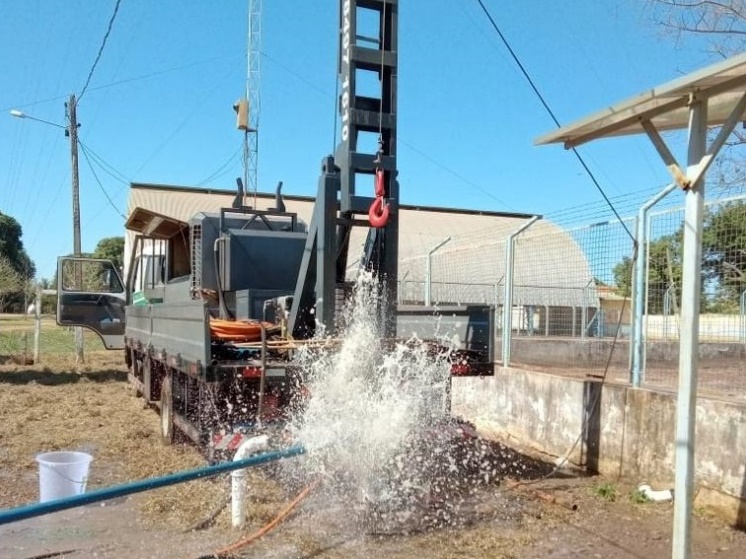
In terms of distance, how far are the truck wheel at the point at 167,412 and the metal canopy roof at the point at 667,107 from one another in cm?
500

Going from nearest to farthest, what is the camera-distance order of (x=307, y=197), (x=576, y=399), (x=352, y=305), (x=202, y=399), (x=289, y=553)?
1. (x=289, y=553)
2. (x=352, y=305)
3. (x=202, y=399)
4. (x=576, y=399)
5. (x=307, y=197)

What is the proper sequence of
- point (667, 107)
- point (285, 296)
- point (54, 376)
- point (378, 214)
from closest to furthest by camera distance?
point (667, 107) < point (378, 214) < point (285, 296) < point (54, 376)

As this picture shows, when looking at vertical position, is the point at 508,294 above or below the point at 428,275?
below

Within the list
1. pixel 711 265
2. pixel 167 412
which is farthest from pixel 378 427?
pixel 167 412

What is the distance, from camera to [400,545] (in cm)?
487

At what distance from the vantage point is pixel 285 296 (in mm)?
7199

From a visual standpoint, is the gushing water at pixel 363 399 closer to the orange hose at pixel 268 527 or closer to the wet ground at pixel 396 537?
the orange hose at pixel 268 527

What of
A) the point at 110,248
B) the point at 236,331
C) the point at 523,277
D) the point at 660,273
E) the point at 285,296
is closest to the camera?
the point at 236,331

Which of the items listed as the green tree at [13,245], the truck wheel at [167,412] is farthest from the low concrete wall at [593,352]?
the green tree at [13,245]

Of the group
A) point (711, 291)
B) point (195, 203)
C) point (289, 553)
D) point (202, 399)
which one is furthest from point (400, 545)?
point (195, 203)

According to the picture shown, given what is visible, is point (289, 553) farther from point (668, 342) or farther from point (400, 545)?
point (668, 342)

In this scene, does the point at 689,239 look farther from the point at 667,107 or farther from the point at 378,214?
the point at 378,214

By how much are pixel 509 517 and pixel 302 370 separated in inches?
77.6

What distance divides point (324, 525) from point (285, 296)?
8.52ft
